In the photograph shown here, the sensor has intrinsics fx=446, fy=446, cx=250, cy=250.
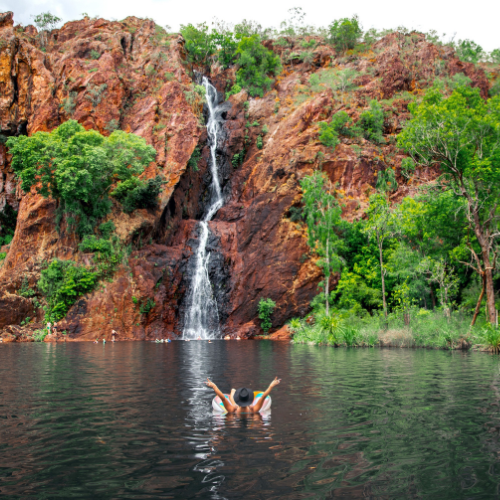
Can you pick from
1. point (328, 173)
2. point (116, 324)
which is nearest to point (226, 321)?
point (116, 324)

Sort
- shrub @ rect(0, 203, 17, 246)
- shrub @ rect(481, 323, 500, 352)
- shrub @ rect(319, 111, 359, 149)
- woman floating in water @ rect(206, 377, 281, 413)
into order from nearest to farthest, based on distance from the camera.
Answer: woman floating in water @ rect(206, 377, 281, 413) → shrub @ rect(481, 323, 500, 352) → shrub @ rect(319, 111, 359, 149) → shrub @ rect(0, 203, 17, 246)

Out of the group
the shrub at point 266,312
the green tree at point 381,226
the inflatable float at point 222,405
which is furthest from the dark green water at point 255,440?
the shrub at point 266,312

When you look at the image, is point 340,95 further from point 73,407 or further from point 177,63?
point 73,407

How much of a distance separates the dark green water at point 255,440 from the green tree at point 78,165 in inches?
1222

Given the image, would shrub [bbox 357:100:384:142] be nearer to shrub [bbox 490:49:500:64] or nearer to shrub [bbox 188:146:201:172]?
shrub [bbox 188:146:201:172]

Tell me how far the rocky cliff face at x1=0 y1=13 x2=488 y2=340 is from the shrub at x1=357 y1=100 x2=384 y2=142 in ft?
4.00

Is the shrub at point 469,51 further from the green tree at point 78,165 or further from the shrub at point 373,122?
the green tree at point 78,165

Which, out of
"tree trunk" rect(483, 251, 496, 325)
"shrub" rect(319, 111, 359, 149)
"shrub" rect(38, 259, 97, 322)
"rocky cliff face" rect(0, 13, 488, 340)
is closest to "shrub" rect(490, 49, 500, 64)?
"rocky cliff face" rect(0, 13, 488, 340)

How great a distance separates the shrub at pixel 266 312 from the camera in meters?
41.3

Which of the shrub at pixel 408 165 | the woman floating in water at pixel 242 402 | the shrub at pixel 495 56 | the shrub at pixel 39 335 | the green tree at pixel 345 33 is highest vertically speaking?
the green tree at pixel 345 33

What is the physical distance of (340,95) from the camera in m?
53.1

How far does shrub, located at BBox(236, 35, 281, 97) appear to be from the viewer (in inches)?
2382

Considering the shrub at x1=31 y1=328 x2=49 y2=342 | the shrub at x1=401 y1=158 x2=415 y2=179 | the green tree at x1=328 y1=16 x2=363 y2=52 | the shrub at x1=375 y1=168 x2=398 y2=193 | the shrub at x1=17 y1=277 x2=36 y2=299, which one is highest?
the green tree at x1=328 y1=16 x2=363 y2=52

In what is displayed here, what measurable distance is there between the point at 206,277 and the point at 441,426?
36.9 meters
